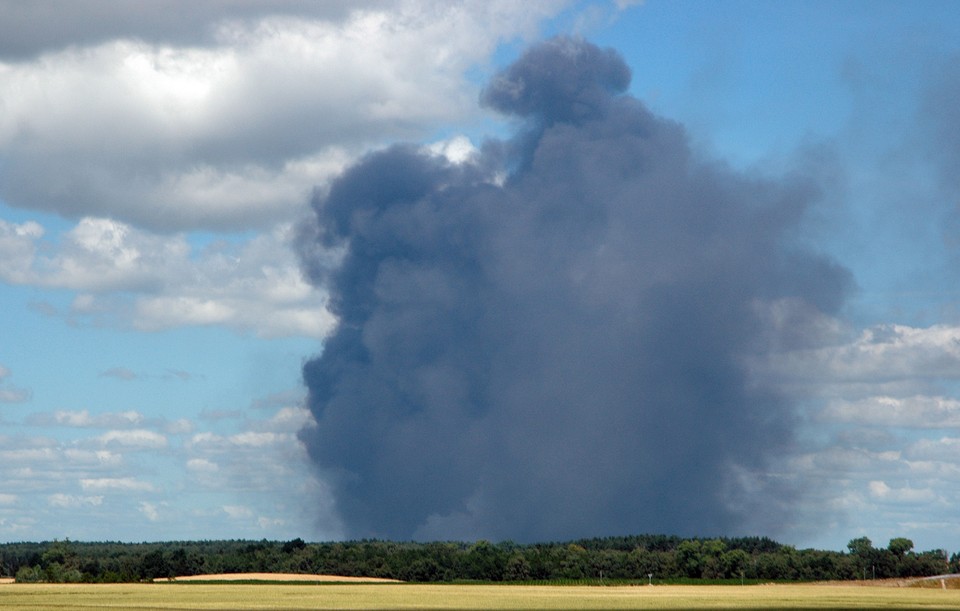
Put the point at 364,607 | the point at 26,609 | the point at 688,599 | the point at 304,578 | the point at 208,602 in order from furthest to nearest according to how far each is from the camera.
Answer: the point at 304,578, the point at 688,599, the point at 208,602, the point at 364,607, the point at 26,609

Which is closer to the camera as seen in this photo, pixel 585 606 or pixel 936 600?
pixel 585 606

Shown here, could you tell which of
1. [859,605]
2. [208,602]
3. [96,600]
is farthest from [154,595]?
[859,605]

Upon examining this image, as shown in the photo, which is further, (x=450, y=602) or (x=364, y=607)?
(x=450, y=602)

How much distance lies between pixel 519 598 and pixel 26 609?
4470 cm

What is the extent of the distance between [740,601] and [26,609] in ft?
199

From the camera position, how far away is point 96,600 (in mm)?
111625

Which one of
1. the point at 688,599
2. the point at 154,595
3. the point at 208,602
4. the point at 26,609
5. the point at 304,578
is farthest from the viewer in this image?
the point at 304,578

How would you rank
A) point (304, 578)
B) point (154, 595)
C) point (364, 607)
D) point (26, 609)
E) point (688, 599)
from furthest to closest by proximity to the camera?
point (304, 578), point (154, 595), point (688, 599), point (364, 607), point (26, 609)

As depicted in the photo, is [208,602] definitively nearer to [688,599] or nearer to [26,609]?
[26,609]

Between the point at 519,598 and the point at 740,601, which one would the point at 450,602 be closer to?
the point at 519,598

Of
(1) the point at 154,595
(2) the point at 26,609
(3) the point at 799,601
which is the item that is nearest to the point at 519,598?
(3) the point at 799,601

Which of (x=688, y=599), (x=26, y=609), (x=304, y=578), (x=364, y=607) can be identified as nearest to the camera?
(x=26, y=609)

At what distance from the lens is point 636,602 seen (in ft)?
348

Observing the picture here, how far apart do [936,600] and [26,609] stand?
7788cm
